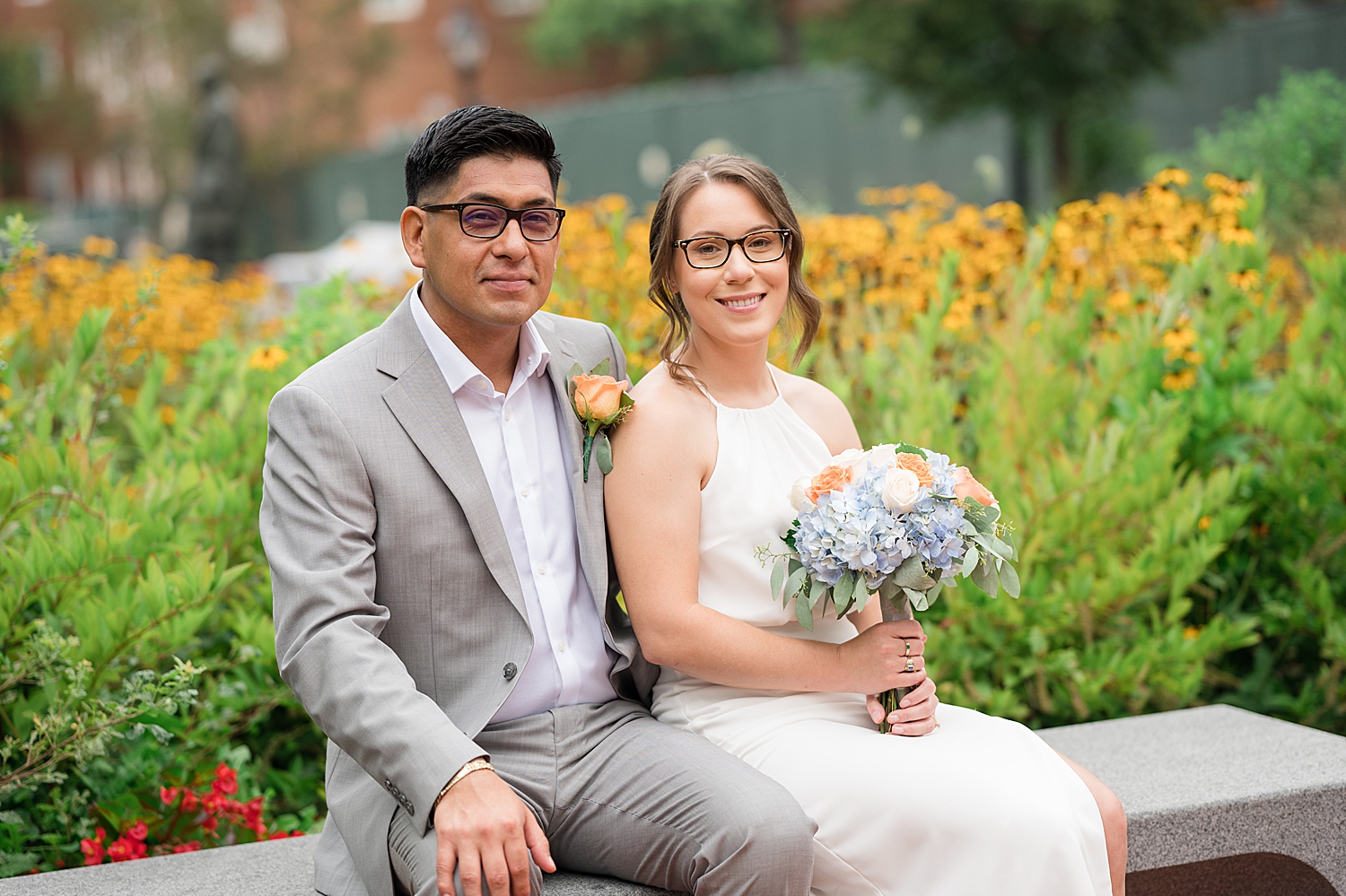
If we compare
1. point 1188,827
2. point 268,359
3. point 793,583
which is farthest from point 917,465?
point 268,359

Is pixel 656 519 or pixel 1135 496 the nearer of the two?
pixel 656 519

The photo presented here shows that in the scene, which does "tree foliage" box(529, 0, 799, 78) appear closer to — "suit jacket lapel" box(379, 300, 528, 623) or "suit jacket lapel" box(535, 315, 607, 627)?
"suit jacket lapel" box(535, 315, 607, 627)

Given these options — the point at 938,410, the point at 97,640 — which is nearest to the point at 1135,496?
the point at 938,410

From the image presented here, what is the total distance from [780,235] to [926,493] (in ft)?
2.22

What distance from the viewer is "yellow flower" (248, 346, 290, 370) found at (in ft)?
11.6

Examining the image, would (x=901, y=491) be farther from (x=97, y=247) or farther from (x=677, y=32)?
(x=677, y=32)

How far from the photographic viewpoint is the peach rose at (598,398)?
7.46 feet

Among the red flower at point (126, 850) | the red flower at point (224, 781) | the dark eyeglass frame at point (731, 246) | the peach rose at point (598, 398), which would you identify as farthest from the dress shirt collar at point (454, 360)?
the red flower at point (126, 850)

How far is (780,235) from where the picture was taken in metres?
2.44

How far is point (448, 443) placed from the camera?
2160mm

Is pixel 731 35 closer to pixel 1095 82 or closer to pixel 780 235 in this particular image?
pixel 1095 82

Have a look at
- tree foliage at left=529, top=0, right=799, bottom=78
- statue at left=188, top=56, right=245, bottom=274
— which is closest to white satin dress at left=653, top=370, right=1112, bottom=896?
statue at left=188, top=56, right=245, bottom=274

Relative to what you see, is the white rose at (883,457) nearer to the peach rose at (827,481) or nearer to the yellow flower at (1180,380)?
the peach rose at (827,481)

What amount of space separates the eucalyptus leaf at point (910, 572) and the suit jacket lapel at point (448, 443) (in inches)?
27.0
